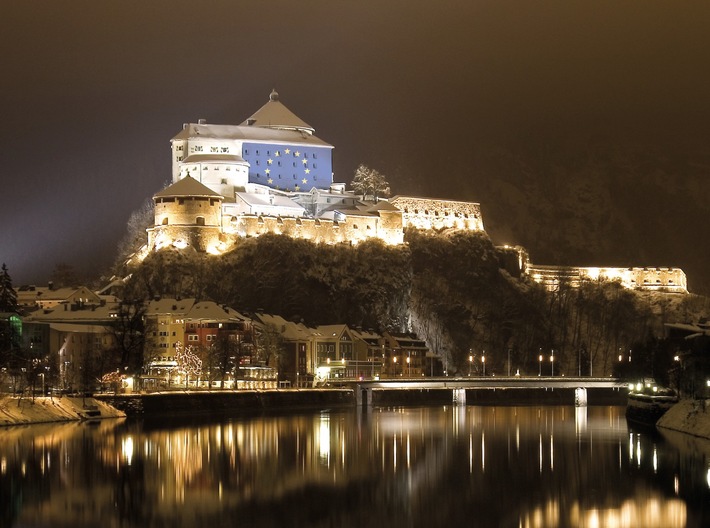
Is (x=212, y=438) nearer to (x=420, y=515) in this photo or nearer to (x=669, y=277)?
(x=420, y=515)

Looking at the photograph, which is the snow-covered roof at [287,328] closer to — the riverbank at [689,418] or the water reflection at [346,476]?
the water reflection at [346,476]

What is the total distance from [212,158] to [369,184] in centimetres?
1858

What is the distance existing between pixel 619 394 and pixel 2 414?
204 ft

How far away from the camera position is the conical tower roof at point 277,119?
410ft

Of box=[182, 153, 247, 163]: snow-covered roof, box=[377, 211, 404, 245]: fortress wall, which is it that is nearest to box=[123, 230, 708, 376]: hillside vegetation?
box=[377, 211, 404, 245]: fortress wall

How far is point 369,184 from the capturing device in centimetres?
12519

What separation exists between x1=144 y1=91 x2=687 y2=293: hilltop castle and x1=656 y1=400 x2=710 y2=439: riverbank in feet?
167

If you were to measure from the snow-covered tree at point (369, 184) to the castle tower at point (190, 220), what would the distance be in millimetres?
20930

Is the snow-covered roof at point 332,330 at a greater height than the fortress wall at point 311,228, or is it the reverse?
the fortress wall at point 311,228

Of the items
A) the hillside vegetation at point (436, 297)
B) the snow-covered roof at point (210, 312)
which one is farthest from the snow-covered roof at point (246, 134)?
the snow-covered roof at point (210, 312)

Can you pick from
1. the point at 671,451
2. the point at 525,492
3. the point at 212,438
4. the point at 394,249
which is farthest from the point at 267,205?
the point at 525,492

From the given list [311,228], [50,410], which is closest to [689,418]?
[50,410]

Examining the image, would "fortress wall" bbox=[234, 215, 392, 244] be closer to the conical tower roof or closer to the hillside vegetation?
the hillside vegetation

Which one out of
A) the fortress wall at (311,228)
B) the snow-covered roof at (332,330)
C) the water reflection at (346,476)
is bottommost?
the water reflection at (346,476)
